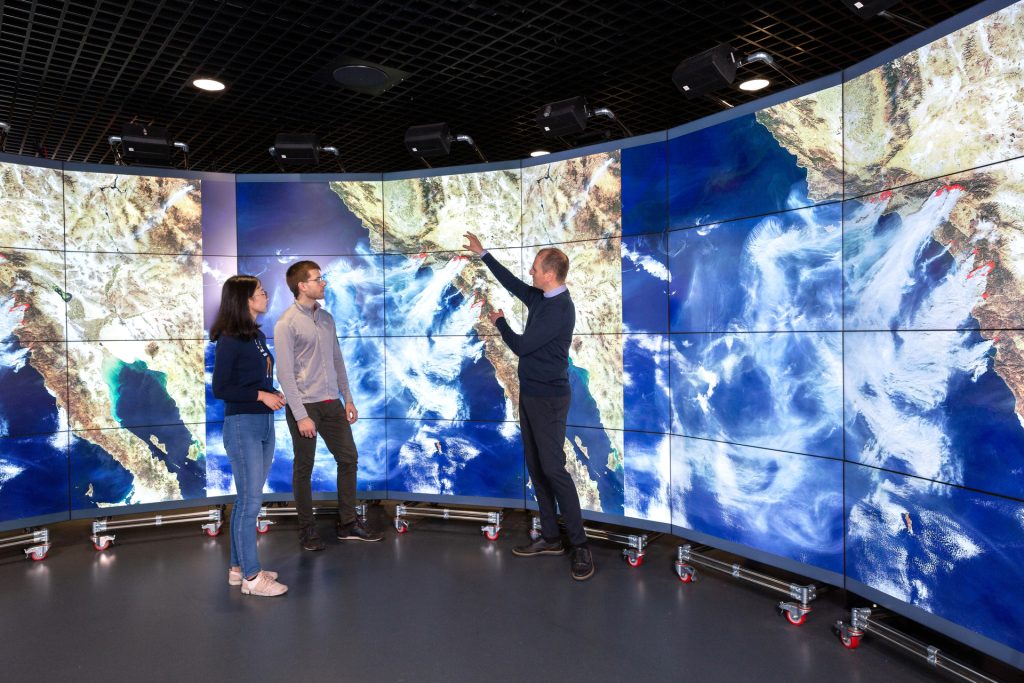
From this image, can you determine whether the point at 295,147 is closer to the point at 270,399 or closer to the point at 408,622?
the point at 270,399

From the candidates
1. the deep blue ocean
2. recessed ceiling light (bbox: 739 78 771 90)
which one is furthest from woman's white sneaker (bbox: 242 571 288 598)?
recessed ceiling light (bbox: 739 78 771 90)

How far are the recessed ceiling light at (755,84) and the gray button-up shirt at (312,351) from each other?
373 centimetres

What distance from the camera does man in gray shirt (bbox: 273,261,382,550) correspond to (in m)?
4.25

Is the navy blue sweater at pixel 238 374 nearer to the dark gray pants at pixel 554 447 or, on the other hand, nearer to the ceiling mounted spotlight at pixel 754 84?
the dark gray pants at pixel 554 447

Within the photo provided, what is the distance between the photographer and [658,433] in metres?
4.06

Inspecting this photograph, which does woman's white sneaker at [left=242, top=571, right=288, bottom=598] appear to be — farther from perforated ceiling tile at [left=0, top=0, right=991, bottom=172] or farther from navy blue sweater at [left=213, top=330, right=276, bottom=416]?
perforated ceiling tile at [left=0, top=0, right=991, bottom=172]

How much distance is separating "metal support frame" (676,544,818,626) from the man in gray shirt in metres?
2.10

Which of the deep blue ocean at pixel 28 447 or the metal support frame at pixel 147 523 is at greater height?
the deep blue ocean at pixel 28 447

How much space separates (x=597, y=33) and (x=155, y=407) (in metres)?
4.06

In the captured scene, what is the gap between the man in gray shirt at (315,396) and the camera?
4250mm

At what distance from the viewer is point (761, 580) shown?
3.40 meters

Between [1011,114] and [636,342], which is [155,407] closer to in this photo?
[636,342]

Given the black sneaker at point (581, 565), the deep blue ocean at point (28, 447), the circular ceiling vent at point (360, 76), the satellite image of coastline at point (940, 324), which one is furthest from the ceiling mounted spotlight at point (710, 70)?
the deep blue ocean at point (28, 447)

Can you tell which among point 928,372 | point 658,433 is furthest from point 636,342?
point 928,372
